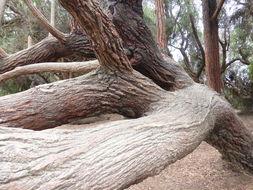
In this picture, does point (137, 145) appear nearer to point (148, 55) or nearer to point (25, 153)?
point (25, 153)

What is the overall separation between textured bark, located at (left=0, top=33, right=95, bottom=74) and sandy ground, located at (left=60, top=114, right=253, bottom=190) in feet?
5.63

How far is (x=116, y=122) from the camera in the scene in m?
1.61

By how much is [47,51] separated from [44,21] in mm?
365

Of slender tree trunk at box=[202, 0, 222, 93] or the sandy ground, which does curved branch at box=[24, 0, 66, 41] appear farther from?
slender tree trunk at box=[202, 0, 222, 93]

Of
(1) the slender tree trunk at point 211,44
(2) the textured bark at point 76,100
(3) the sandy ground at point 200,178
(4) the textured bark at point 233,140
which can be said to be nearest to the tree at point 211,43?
(1) the slender tree trunk at point 211,44

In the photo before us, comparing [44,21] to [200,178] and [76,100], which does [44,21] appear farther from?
[200,178]

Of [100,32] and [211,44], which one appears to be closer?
[100,32]

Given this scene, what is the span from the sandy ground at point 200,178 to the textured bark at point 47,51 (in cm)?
172

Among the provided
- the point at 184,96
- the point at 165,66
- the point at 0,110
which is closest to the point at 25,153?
the point at 0,110

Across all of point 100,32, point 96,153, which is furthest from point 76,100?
point 96,153

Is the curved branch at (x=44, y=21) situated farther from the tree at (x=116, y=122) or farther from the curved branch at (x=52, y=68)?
the curved branch at (x=52, y=68)

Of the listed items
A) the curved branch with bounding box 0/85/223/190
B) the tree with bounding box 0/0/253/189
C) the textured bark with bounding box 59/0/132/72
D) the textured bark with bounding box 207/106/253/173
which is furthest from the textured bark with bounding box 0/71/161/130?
the textured bark with bounding box 207/106/253/173

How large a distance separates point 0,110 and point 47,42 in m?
1.35

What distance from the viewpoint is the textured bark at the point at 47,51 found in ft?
8.87
